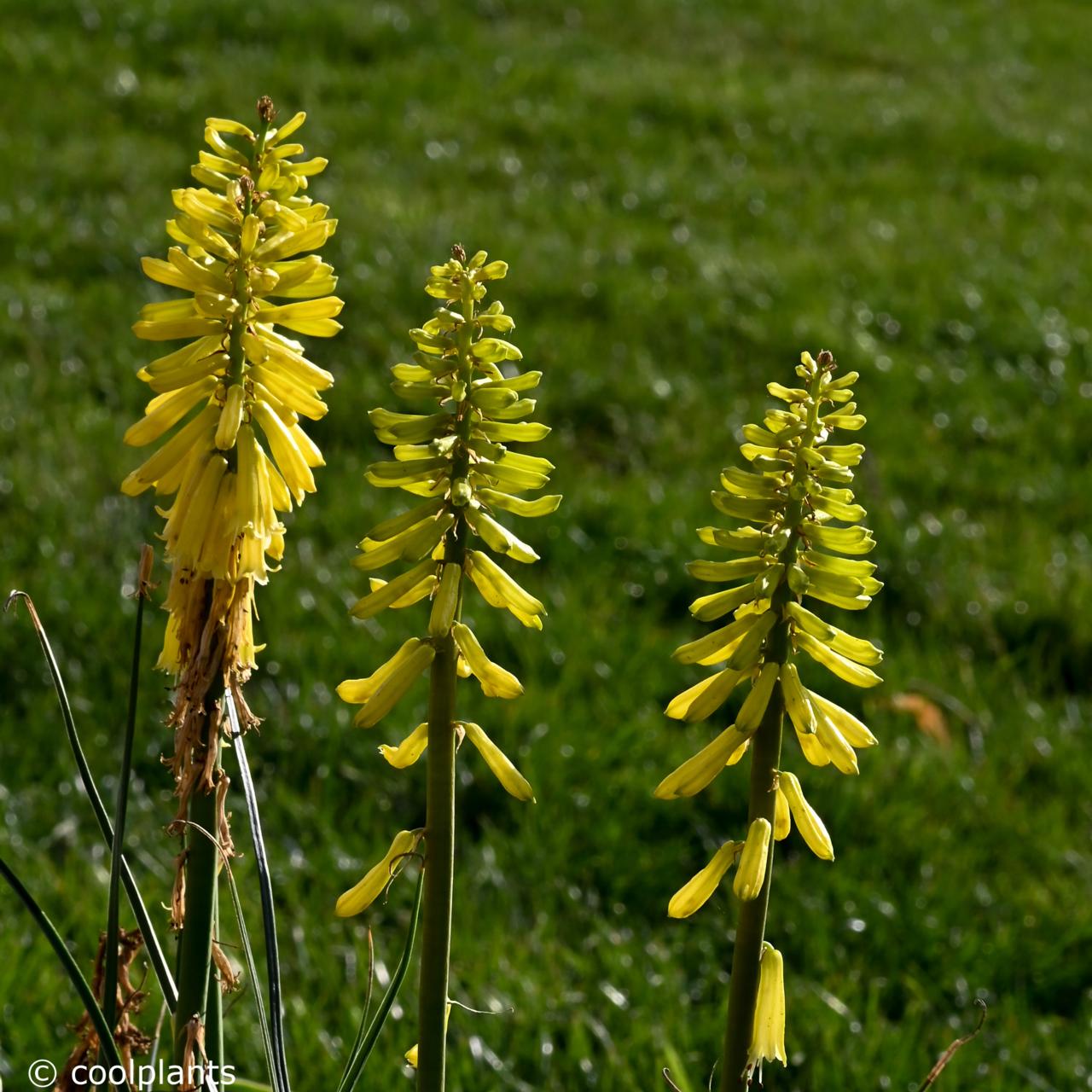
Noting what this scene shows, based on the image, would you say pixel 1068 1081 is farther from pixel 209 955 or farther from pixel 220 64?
pixel 220 64

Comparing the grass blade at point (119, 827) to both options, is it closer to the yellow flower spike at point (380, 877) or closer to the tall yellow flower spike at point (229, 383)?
the tall yellow flower spike at point (229, 383)

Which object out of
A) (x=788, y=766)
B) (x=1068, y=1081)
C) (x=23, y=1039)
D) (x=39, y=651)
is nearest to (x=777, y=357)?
(x=788, y=766)

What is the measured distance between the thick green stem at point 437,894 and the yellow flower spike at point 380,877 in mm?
41

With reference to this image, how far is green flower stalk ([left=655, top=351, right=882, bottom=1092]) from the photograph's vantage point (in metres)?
1.42

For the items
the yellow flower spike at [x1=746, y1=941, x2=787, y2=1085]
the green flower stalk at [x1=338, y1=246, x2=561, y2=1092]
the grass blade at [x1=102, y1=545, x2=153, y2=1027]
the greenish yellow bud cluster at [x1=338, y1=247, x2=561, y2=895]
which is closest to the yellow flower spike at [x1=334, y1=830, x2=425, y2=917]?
the green flower stalk at [x1=338, y1=246, x2=561, y2=1092]

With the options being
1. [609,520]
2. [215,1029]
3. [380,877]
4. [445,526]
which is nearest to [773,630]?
[445,526]

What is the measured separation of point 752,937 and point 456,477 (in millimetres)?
509

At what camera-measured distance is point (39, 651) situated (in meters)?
4.36

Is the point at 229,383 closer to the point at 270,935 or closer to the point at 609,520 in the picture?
the point at 270,935

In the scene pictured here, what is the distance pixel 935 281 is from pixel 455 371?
684 centimetres

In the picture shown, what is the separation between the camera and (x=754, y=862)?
1.41 m

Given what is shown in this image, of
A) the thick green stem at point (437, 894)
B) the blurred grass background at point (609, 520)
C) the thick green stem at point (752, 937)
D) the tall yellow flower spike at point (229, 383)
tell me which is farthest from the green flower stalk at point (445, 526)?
the blurred grass background at point (609, 520)

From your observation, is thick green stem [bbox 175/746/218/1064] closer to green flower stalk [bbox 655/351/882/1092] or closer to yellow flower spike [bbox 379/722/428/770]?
yellow flower spike [bbox 379/722/428/770]

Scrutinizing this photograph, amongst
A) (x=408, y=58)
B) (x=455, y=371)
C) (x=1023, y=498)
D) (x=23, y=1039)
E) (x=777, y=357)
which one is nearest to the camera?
(x=455, y=371)
